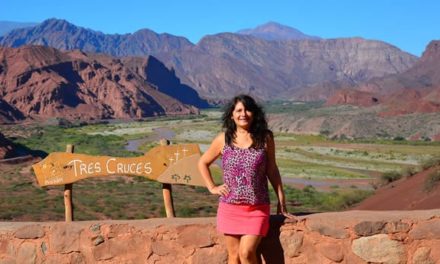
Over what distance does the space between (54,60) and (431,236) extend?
124570 mm

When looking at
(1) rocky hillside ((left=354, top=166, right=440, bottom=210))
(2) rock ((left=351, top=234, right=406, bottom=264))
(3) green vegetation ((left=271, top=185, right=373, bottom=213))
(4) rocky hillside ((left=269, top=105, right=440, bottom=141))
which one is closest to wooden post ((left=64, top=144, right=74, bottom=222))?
(2) rock ((left=351, top=234, right=406, bottom=264))

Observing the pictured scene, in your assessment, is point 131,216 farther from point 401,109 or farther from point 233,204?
point 401,109

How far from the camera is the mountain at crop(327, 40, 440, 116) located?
86.5 meters

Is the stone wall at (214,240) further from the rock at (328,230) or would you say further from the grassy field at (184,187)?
the grassy field at (184,187)

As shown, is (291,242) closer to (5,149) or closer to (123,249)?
(123,249)

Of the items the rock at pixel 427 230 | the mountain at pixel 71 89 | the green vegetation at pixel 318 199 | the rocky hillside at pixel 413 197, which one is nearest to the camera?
the rock at pixel 427 230

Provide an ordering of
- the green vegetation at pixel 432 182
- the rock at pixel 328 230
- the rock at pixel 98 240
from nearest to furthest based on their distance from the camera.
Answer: the rock at pixel 328 230, the rock at pixel 98 240, the green vegetation at pixel 432 182

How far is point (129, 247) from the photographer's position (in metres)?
5.62

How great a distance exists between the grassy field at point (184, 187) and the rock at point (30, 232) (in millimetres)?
15462

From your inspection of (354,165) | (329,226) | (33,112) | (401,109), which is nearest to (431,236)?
(329,226)

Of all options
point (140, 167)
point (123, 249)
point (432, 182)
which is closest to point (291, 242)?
point (123, 249)

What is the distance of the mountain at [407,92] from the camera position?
86519 millimetres

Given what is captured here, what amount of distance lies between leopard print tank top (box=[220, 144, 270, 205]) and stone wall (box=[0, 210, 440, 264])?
73cm

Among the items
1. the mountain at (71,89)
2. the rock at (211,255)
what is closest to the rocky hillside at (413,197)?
the rock at (211,255)
